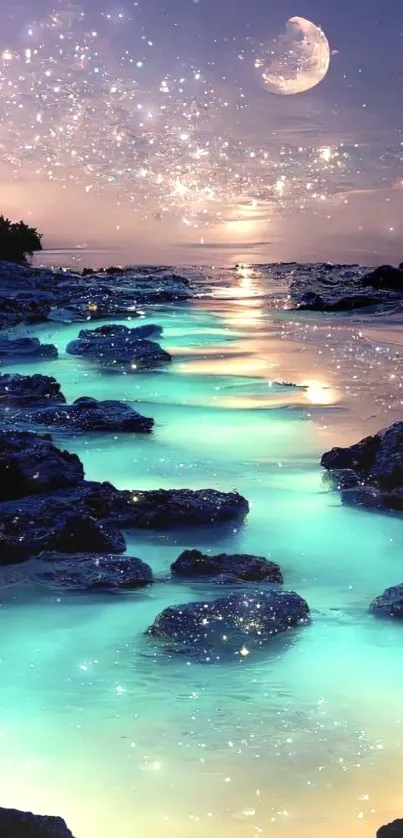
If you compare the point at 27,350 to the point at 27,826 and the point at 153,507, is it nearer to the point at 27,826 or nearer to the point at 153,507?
the point at 153,507

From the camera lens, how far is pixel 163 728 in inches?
196

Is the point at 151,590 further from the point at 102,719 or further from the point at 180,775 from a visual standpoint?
the point at 180,775

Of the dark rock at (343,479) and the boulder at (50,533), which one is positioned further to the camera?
the dark rock at (343,479)

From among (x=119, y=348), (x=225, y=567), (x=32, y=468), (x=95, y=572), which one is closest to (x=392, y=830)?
(x=225, y=567)

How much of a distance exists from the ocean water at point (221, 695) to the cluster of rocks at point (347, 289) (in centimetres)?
1745

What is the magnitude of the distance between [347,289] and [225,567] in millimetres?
26063

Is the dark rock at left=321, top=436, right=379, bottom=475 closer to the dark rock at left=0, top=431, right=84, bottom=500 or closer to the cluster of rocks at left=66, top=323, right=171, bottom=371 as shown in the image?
the dark rock at left=0, top=431, right=84, bottom=500

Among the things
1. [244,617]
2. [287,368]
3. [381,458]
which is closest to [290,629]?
[244,617]

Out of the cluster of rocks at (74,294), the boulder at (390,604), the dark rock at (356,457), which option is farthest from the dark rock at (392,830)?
the cluster of rocks at (74,294)

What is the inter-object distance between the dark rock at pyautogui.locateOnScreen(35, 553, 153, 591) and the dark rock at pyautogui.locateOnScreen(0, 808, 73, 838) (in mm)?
2787

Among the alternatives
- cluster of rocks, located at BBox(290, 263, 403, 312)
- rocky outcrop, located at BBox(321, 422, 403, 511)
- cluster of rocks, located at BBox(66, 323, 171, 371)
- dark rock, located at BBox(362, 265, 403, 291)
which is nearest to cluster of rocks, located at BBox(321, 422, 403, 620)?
rocky outcrop, located at BBox(321, 422, 403, 511)

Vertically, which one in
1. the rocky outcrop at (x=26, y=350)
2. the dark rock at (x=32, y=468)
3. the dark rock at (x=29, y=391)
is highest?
the dark rock at (x=32, y=468)

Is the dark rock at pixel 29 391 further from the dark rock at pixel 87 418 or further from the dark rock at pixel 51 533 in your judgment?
the dark rock at pixel 51 533

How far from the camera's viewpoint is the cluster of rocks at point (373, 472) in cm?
872
